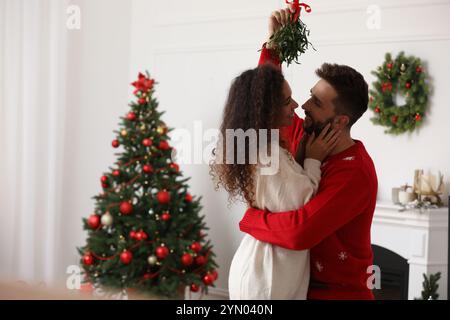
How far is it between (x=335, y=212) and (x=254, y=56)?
4074 mm

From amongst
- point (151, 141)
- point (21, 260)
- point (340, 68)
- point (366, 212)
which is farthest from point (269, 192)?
point (21, 260)

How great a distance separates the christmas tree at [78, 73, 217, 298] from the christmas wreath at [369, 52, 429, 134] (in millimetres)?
1997

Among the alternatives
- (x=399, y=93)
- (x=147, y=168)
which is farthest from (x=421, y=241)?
(x=147, y=168)

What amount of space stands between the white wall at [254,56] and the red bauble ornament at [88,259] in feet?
8.40

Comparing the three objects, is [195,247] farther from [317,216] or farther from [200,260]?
[317,216]

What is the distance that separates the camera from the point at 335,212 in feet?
5.85

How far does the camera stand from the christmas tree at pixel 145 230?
3.36m

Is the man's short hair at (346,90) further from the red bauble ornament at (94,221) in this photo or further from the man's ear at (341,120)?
the red bauble ornament at (94,221)

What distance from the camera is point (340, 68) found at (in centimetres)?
209

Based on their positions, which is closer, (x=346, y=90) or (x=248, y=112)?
(x=248, y=112)

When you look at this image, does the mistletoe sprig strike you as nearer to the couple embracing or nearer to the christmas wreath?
the couple embracing

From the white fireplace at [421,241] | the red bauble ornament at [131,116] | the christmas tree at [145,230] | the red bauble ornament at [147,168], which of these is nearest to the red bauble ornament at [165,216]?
the christmas tree at [145,230]

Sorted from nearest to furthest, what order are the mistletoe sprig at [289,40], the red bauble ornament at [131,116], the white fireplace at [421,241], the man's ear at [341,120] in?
the man's ear at [341,120] < the mistletoe sprig at [289,40] < the red bauble ornament at [131,116] < the white fireplace at [421,241]

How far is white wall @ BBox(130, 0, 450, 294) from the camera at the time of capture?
15.5 ft
